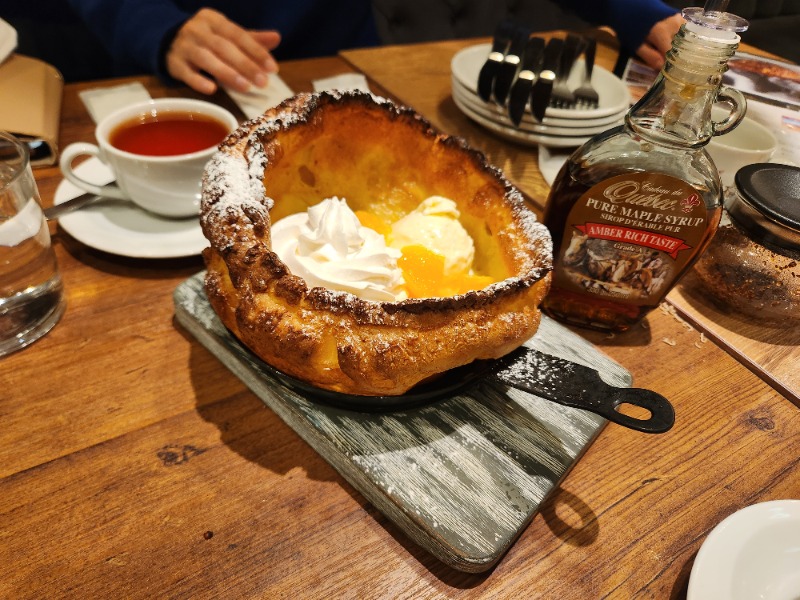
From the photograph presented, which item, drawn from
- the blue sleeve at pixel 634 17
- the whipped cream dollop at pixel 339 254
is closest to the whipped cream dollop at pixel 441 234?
the whipped cream dollop at pixel 339 254

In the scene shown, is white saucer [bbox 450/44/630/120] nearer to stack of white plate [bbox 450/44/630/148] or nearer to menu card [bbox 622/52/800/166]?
stack of white plate [bbox 450/44/630/148]

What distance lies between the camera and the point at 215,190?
732mm

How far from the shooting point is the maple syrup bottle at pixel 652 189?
71cm

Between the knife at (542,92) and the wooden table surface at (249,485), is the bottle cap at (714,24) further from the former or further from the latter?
the knife at (542,92)

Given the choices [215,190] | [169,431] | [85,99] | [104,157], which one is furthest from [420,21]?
[169,431]

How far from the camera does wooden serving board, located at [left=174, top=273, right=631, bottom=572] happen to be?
637 mm

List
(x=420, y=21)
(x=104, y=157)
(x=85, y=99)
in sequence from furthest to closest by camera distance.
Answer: (x=420, y=21), (x=85, y=99), (x=104, y=157)

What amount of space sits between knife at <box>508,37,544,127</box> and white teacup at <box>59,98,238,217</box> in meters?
0.70

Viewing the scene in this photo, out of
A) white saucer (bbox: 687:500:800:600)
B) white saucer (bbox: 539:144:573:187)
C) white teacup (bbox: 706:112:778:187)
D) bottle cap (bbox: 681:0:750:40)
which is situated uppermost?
bottle cap (bbox: 681:0:750:40)

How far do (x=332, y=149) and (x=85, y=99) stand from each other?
2.95 ft

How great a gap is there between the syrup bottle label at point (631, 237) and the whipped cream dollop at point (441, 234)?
6.7 inches

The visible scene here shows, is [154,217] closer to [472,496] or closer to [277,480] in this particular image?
[277,480]

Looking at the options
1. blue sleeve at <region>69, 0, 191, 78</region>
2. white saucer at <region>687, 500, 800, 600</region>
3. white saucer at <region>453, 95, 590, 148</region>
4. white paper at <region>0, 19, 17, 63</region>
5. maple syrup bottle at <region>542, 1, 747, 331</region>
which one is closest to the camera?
white saucer at <region>687, 500, 800, 600</region>

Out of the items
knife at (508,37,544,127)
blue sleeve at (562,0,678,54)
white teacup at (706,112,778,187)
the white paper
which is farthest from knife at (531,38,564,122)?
the white paper
